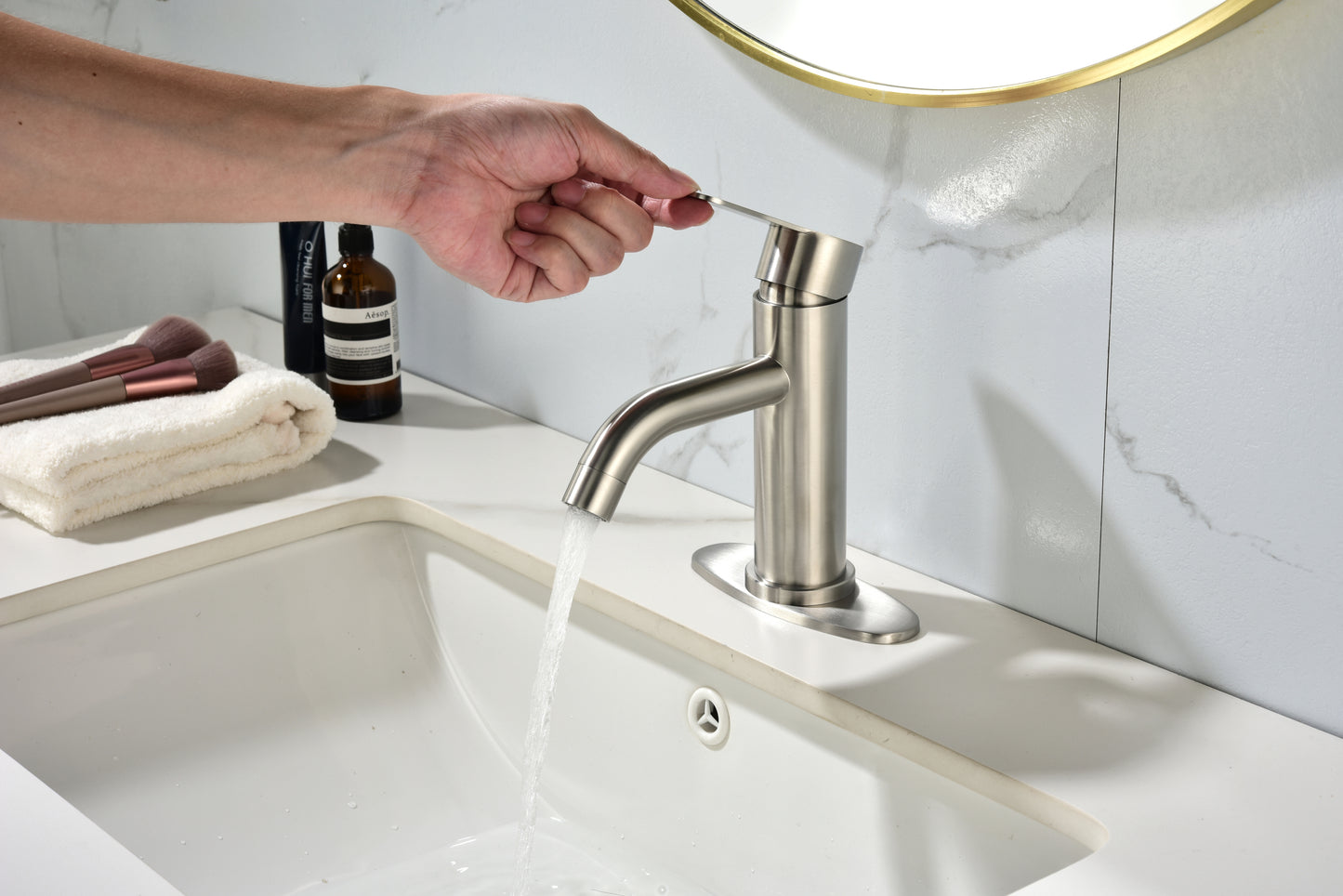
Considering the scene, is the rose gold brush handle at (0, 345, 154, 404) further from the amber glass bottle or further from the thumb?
the thumb

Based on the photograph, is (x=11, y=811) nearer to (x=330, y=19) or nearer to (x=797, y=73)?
(x=797, y=73)

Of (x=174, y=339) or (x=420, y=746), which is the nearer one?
(x=420, y=746)

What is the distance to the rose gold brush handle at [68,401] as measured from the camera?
891 mm

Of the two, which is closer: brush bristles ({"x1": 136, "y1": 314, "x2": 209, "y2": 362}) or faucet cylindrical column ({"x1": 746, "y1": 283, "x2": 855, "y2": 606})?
faucet cylindrical column ({"x1": 746, "y1": 283, "x2": 855, "y2": 606})

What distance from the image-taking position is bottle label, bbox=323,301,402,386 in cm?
98

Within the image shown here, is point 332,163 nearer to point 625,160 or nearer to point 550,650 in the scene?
point 625,160

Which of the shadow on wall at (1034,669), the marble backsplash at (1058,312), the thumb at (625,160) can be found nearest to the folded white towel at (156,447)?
the marble backsplash at (1058,312)

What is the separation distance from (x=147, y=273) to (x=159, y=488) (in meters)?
Answer: 0.68

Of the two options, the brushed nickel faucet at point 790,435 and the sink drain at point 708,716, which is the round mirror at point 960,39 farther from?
the sink drain at point 708,716

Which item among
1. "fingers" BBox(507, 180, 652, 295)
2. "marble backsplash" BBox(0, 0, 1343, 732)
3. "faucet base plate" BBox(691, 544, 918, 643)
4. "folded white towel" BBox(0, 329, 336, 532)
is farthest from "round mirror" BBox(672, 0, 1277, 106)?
"folded white towel" BBox(0, 329, 336, 532)

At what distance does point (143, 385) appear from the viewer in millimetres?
→ 925

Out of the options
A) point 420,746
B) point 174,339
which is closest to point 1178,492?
point 420,746

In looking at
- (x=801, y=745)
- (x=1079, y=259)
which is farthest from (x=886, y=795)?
(x=1079, y=259)

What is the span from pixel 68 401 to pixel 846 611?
57 centimetres
